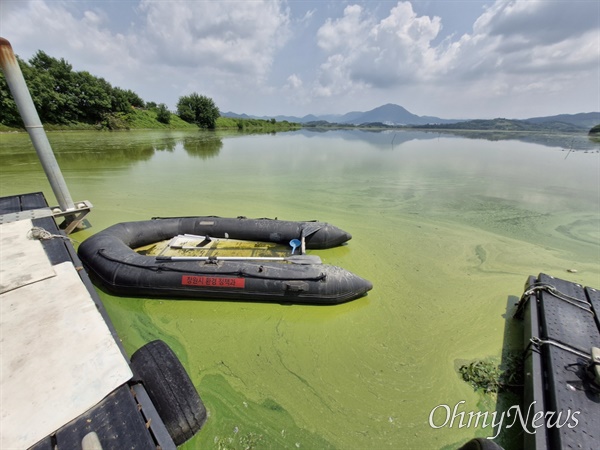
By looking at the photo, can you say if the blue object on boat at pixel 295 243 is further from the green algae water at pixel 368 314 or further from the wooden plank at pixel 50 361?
the wooden plank at pixel 50 361

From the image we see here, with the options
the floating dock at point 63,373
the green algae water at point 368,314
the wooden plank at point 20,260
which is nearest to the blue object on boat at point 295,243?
the green algae water at point 368,314

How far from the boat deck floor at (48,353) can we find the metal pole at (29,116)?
2779 millimetres

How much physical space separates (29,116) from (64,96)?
1326 inches

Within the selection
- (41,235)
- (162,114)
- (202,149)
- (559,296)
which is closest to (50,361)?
(41,235)

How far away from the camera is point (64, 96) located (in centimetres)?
2728

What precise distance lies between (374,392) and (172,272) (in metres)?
2.81

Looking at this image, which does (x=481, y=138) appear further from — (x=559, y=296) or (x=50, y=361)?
(x=50, y=361)

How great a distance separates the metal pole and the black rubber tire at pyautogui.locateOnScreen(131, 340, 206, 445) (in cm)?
405

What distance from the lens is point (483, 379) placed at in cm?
262

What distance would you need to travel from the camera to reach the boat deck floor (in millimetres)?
1321

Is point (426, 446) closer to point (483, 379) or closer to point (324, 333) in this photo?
point (483, 379)

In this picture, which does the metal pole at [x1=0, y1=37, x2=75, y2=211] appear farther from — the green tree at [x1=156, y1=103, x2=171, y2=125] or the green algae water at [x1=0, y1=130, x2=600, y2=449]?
the green tree at [x1=156, y1=103, x2=171, y2=125]

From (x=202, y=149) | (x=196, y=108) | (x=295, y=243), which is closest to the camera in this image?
(x=295, y=243)

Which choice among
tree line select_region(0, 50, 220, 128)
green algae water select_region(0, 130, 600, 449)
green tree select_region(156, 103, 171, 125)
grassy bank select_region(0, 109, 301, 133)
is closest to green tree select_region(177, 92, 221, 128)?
grassy bank select_region(0, 109, 301, 133)
